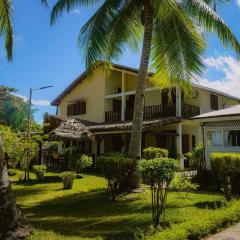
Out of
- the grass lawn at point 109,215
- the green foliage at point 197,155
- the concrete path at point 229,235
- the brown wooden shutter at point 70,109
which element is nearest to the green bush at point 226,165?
the grass lawn at point 109,215

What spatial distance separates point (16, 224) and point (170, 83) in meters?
8.60

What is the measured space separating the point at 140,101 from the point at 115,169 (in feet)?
8.16

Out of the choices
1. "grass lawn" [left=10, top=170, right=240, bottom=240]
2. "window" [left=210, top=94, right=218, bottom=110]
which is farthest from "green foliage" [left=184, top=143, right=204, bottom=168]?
"grass lawn" [left=10, top=170, right=240, bottom=240]

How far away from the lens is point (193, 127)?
2697 centimetres

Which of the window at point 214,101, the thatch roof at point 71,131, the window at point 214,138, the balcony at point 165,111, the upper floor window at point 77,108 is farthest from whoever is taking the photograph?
the upper floor window at point 77,108

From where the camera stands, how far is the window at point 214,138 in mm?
16969

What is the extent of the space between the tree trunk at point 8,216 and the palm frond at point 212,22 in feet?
28.3

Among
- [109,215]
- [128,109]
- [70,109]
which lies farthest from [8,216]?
[70,109]

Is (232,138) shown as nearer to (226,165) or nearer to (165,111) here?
(226,165)

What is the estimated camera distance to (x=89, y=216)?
10.0 m

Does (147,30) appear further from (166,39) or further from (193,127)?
(193,127)

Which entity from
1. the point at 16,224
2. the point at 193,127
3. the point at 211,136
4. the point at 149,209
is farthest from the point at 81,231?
the point at 193,127

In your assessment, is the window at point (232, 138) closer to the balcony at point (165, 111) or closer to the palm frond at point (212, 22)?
the palm frond at point (212, 22)

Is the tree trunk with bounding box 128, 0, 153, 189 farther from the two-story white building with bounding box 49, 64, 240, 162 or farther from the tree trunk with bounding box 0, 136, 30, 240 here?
the two-story white building with bounding box 49, 64, 240, 162
